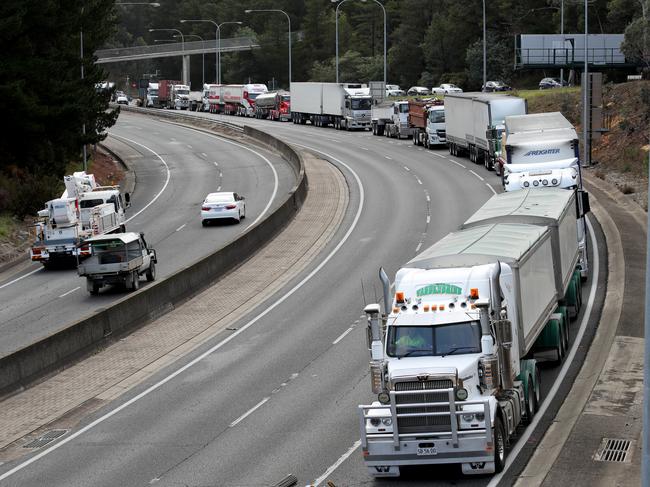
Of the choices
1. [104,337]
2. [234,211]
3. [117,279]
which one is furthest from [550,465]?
[234,211]

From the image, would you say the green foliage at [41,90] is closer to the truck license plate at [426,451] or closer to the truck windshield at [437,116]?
the truck windshield at [437,116]

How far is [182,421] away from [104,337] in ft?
27.0

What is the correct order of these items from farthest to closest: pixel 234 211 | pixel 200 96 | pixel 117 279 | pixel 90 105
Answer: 1. pixel 200 96
2. pixel 90 105
3. pixel 234 211
4. pixel 117 279

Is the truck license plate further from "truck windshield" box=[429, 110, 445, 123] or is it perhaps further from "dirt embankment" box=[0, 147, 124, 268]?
"truck windshield" box=[429, 110, 445, 123]

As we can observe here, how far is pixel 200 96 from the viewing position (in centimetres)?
13538

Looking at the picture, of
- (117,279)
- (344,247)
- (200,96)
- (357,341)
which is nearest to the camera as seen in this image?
(357,341)

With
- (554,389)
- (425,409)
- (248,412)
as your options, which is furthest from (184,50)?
(425,409)

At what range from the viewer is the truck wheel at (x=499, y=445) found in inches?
731

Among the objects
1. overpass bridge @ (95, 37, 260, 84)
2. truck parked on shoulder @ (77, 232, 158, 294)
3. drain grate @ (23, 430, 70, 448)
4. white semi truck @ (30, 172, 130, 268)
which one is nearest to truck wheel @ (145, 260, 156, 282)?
truck parked on shoulder @ (77, 232, 158, 294)

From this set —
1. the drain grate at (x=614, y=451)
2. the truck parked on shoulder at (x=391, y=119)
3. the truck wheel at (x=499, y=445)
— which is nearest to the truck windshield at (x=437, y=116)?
the truck parked on shoulder at (x=391, y=119)

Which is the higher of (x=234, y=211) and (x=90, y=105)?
(x=90, y=105)

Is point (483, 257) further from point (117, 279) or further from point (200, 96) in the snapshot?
point (200, 96)

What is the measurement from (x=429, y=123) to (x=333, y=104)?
2242cm

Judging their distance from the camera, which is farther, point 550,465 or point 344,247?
point 344,247
